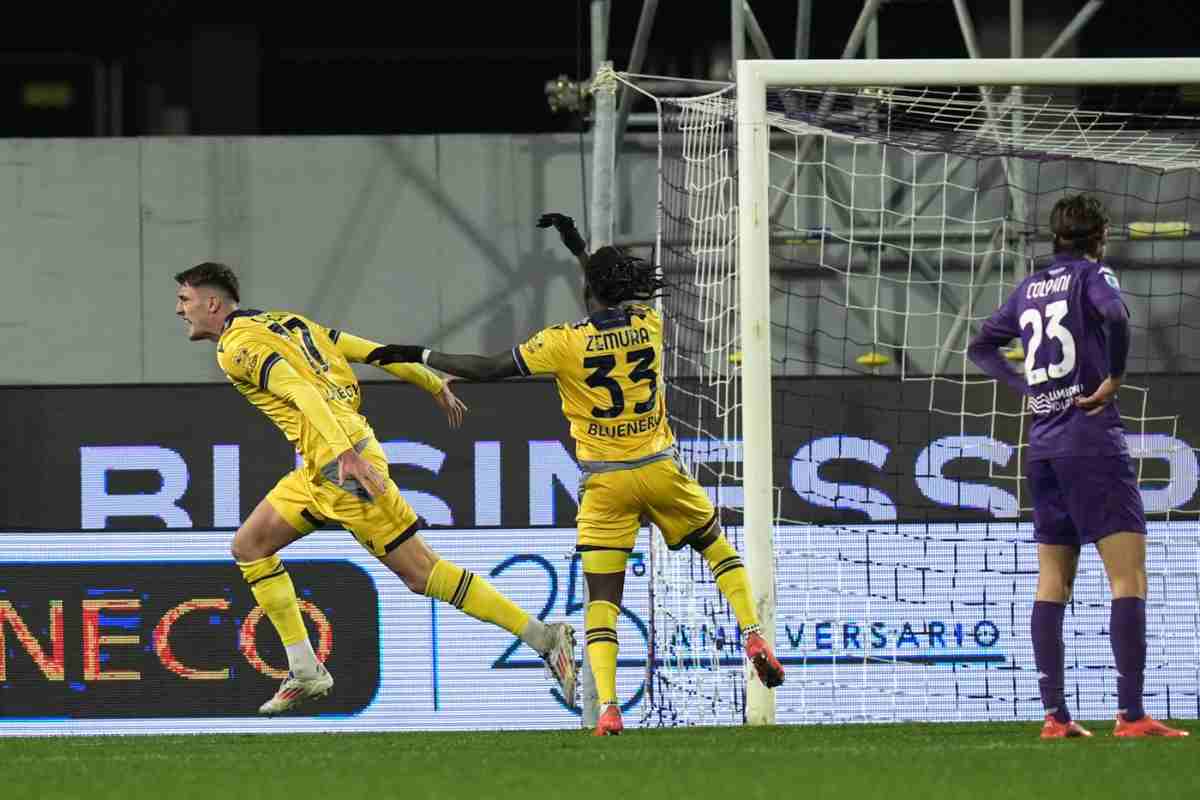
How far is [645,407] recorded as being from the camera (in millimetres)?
6871

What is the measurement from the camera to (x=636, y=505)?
6891 mm

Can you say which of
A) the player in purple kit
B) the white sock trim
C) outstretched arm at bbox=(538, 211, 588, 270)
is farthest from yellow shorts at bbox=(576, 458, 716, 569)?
the player in purple kit

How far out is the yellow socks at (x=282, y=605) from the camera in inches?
291

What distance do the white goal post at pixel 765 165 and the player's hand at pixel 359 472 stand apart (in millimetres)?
1358

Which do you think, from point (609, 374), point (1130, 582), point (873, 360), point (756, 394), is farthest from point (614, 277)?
point (873, 360)

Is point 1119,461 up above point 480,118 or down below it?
below

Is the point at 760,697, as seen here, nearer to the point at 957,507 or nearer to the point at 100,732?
the point at 957,507

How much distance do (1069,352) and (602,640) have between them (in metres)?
1.96

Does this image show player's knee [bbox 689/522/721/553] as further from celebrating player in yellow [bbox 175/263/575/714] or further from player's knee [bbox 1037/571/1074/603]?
player's knee [bbox 1037/571/1074/603]

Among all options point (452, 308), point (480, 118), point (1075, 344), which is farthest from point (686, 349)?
point (480, 118)

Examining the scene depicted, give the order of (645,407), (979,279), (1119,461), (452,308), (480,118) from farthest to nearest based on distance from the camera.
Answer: (480,118) < (452,308) < (979,279) < (645,407) < (1119,461)

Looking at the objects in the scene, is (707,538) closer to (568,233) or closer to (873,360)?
A: (568,233)

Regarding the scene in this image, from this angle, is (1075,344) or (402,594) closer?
(1075,344)

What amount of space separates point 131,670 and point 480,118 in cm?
988
